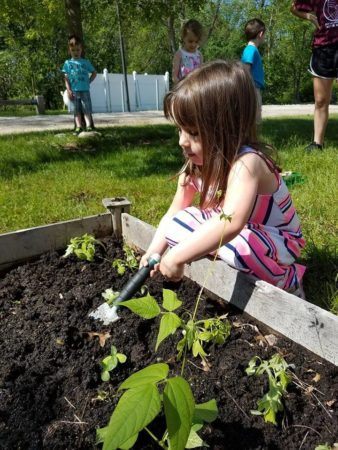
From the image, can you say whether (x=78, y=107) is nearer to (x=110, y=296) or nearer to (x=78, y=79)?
(x=78, y=79)

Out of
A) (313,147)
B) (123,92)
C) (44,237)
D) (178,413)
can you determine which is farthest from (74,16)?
(123,92)

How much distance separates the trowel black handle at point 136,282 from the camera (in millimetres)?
1796

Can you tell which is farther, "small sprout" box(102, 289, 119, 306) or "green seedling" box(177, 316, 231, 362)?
"small sprout" box(102, 289, 119, 306)

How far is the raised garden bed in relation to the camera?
128 cm

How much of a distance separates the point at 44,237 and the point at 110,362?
1.10m

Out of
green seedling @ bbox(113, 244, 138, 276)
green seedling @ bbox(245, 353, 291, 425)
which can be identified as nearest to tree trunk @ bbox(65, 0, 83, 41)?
green seedling @ bbox(113, 244, 138, 276)

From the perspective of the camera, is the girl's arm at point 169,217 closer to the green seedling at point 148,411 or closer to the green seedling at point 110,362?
the green seedling at point 110,362

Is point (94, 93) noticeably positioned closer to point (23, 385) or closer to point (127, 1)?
point (127, 1)

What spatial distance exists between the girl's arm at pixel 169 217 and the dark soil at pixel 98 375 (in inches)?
7.0

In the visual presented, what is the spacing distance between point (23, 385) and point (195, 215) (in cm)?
101

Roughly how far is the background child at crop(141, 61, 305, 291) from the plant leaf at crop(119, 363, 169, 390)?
65cm

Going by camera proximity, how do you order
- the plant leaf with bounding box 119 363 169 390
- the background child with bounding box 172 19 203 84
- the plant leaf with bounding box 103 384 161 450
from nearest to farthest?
the plant leaf with bounding box 103 384 161 450 < the plant leaf with bounding box 119 363 169 390 < the background child with bounding box 172 19 203 84

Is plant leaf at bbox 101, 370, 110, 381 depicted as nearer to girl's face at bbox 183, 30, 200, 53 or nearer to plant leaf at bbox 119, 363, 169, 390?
plant leaf at bbox 119, 363, 169, 390

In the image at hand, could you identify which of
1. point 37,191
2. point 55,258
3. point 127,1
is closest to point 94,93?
point 127,1
